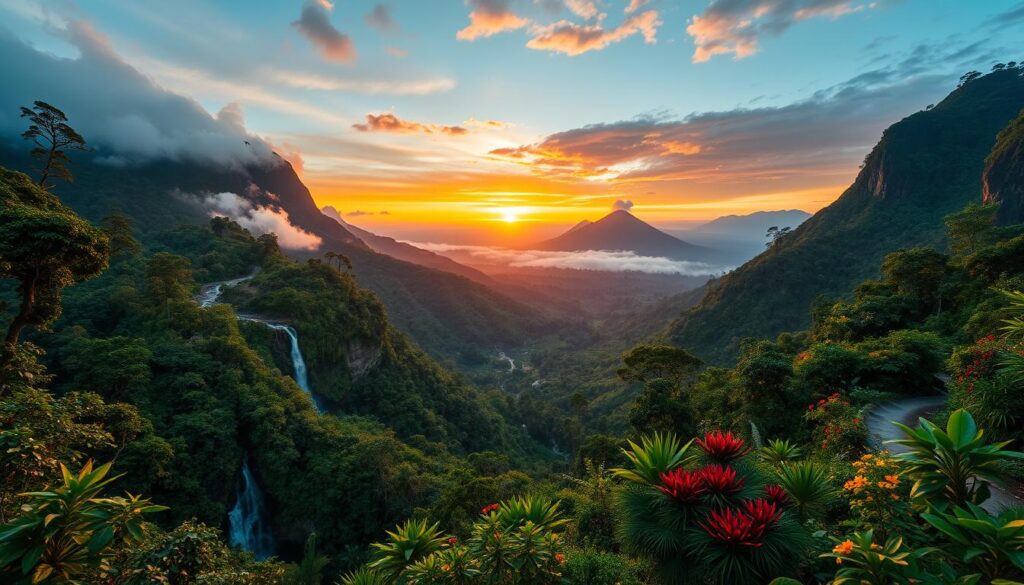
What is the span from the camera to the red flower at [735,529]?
152 inches

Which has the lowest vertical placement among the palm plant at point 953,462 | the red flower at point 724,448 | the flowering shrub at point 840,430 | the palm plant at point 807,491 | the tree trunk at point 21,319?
the flowering shrub at point 840,430

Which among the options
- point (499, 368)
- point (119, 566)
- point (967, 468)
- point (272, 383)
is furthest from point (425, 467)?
point (499, 368)

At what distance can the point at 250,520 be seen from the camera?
2298 centimetres

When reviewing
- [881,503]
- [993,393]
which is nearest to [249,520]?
[881,503]

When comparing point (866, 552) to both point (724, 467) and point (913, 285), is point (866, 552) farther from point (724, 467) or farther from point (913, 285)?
point (913, 285)

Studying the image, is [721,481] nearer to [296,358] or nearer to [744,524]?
[744,524]

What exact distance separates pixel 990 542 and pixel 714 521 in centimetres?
194

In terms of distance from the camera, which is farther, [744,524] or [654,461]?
[654,461]

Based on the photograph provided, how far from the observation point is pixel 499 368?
10388cm

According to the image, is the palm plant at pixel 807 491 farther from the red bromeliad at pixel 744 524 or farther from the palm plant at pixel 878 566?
the palm plant at pixel 878 566

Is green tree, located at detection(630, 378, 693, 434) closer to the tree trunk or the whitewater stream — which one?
the tree trunk

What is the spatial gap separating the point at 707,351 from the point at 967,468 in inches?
2949

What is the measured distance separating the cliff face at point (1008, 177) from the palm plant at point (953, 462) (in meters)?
75.6

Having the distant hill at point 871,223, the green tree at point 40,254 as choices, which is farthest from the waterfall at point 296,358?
the distant hill at point 871,223
